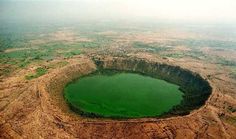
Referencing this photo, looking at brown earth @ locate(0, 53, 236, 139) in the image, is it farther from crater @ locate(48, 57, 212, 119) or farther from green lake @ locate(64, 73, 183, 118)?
green lake @ locate(64, 73, 183, 118)

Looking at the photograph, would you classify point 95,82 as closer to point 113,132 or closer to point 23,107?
point 23,107

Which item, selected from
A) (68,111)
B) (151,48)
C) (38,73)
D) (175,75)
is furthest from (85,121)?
(151,48)

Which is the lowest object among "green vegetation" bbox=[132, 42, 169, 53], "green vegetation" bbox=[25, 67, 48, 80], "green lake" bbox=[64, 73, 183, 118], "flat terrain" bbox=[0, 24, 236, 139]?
"green lake" bbox=[64, 73, 183, 118]

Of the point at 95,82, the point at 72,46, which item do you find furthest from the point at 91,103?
the point at 72,46

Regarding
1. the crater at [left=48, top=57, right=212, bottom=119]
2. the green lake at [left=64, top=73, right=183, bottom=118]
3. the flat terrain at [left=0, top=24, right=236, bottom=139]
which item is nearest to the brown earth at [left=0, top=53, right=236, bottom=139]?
the flat terrain at [left=0, top=24, right=236, bottom=139]

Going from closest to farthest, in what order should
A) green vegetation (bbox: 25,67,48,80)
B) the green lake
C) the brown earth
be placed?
the brown earth, the green lake, green vegetation (bbox: 25,67,48,80)

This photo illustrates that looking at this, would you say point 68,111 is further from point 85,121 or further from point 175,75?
point 175,75
